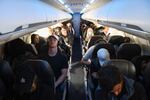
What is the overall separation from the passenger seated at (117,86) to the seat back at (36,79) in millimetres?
833

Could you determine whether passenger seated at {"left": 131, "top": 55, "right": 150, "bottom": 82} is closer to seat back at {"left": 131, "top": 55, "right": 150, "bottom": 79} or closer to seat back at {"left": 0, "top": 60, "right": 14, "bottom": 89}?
seat back at {"left": 131, "top": 55, "right": 150, "bottom": 79}

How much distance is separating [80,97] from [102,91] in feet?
13.1

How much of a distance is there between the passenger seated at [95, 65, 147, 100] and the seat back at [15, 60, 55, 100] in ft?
2.73

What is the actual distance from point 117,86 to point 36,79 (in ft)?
3.34

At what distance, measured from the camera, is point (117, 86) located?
3605 millimetres

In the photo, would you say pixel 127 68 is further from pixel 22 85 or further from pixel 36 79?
pixel 22 85

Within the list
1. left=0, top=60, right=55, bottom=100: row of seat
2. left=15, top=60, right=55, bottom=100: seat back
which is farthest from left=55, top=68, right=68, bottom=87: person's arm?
left=0, top=60, right=55, bottom=100: row of seat

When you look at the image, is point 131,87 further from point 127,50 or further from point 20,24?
point 127,50

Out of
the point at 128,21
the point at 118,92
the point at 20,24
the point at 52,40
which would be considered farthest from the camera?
the point at 52,40

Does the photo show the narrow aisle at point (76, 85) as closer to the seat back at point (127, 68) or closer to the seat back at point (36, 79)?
the seat back at point (36, 79)

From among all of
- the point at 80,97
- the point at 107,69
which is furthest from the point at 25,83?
the point at 80,97

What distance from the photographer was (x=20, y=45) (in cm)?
645

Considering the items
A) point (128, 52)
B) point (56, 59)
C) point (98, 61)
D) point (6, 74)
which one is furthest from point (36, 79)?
point (128, 52)

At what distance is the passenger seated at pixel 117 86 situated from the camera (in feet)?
11.8
